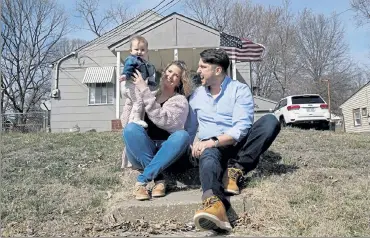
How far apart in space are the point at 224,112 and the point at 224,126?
5.1 inches

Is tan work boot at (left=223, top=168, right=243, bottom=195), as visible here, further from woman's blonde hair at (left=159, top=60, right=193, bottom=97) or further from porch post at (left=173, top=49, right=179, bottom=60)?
porch post at (left=173, top=49, right=179, bottom=60)

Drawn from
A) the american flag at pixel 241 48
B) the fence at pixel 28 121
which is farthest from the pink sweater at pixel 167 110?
the fence at pixel 28 121

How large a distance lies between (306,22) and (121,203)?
39557mm

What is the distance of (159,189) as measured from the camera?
3.38m

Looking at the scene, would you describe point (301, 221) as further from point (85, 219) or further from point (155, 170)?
point (85, 219)

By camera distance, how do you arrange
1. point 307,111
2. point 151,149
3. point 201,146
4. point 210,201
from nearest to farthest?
point 210,201, point 201,146, point 151,149, point 307,111

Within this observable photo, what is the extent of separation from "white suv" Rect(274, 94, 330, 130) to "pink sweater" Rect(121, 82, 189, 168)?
11.2 meters

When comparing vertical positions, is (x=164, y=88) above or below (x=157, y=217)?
above

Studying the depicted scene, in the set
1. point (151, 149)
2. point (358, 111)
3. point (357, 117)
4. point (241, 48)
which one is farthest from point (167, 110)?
point (357, 117)

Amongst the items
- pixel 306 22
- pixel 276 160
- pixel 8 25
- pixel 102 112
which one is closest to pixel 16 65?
pixel 8 25

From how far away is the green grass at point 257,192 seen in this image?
289cm

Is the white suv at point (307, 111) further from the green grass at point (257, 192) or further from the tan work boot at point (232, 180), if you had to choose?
the tan work boot at point (232, 180)

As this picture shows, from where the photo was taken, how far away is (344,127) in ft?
107

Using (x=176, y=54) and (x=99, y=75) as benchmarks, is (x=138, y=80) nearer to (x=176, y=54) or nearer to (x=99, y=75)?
(x=176, y=54)
